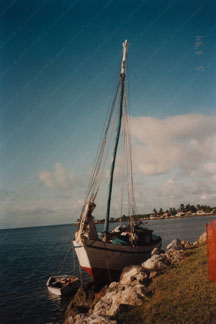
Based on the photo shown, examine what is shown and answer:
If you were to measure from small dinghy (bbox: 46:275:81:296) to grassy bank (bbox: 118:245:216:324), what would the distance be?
40.2ft

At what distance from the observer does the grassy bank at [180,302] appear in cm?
898

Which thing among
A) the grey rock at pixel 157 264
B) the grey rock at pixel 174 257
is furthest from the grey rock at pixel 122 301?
the grey rock at pixel 174 257

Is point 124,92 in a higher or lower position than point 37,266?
higher

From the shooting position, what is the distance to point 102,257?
21.7 metres

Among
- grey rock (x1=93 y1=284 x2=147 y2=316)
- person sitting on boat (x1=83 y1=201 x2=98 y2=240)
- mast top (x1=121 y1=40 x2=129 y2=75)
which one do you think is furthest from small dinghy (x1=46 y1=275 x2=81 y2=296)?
mast top (x1=121 y1=40 x2=129 y2=75)

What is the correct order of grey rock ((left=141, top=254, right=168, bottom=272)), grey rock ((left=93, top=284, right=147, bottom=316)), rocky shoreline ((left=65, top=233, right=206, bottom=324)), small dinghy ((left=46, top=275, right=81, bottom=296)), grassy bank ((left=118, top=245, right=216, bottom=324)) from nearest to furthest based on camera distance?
grassy bank ((left=118, top=245, right=216, bottom=324)) < rocky shoreline ((left=65, top=233, right=206, bottom=324)) < grey rock ((left=93, top=284, right=147, bottom=316)) < grey rock ((left=141, top=254, right=168, bottom=272)) < small dinghy ((left=46, top=275, right=81, bottom=296))

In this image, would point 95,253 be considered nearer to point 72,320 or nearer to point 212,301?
point 72,320

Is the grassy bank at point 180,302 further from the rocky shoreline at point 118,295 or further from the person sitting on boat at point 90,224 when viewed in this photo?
the person sitting on boat at point 90,224

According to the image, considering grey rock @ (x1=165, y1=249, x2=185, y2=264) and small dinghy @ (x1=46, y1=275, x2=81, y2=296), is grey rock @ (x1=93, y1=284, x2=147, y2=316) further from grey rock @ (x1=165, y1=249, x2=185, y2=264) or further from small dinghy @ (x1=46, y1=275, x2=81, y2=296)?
small dinghy @ (x1=46, y1=275, x2=81, y2=296)

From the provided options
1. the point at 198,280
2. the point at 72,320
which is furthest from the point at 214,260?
the point at 72,320

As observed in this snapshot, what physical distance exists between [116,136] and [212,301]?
70.3ft

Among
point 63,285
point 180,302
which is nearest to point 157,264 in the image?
point 180,302

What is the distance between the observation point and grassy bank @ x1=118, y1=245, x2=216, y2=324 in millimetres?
8977

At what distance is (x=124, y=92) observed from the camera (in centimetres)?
2945
